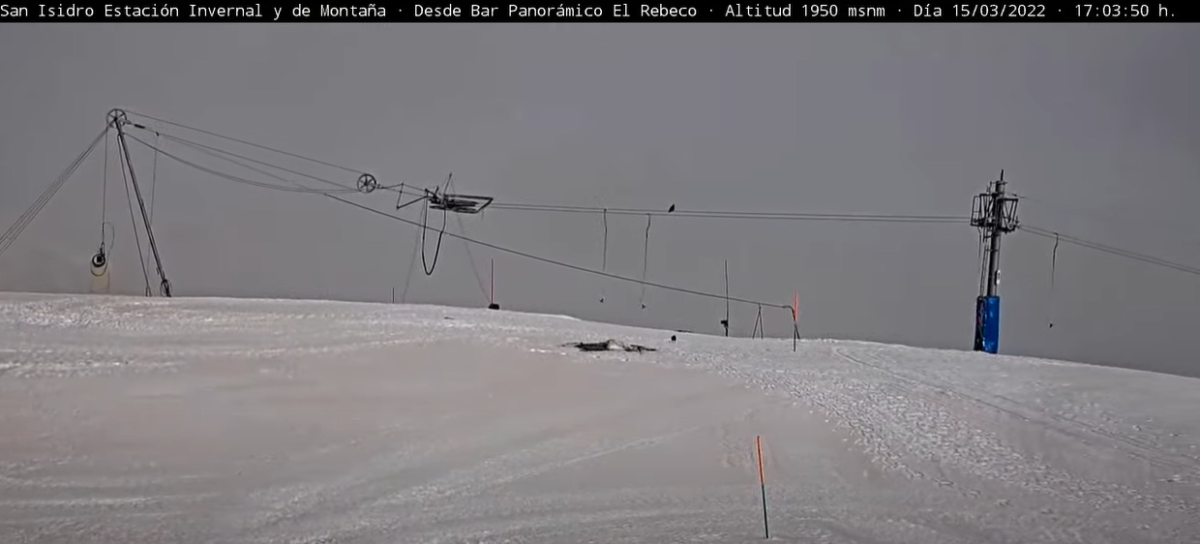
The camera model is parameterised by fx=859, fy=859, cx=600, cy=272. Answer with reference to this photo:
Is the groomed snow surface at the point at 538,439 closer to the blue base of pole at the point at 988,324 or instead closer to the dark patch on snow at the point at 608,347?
the dark patch on snow at the point at 608,347

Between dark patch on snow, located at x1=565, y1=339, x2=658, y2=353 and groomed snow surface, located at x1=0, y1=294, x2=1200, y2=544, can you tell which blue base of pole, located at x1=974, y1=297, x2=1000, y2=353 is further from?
dark patch on snow, located at x1=565, y1=339, x2=658, y2=353

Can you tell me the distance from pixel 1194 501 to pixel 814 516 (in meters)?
2.54

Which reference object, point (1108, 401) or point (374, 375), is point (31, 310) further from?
point (1108, 401)

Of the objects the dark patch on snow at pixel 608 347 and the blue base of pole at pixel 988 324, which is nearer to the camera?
the dark patch on snow at pixel 608 347

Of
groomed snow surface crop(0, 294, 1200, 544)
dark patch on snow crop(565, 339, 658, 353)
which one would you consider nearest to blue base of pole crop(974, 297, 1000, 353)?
groomed snow surface crop(0, 294, 1200, 544)

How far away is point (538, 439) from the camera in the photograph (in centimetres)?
671

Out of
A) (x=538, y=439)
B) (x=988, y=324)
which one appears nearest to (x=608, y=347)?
(x=538, y=439)

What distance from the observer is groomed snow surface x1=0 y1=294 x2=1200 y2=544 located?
180 inches

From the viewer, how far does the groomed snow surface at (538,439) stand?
4.57 meters

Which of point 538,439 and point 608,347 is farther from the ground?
point 608,347

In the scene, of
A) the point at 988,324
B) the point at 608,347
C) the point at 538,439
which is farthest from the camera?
the point at 988,324

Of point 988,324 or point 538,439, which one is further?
point 988,324

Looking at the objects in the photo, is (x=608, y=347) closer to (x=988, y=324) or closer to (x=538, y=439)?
(x=538, y=439)

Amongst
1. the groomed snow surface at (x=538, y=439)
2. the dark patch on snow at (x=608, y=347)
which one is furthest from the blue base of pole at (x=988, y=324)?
the dark patch on snow at (x=608, y=347)
